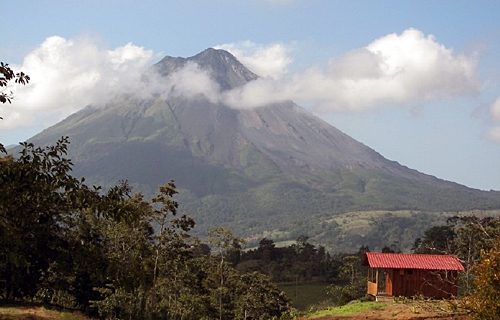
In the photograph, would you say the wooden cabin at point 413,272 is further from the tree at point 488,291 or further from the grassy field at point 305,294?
the grassy field at point 305,294

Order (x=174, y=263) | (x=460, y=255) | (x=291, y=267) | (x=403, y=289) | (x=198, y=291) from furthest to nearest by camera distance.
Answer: (x=291, y=267) < (x=460, y=255) < (x=198, y=291) < (x=174, y=263) < (x=403, y=289)

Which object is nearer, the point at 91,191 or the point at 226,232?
the point at 91,191

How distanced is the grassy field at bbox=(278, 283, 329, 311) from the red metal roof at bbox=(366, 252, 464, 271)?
27.0 metres

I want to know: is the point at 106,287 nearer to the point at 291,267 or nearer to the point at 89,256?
the point at 89,256

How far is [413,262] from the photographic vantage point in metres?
36.0

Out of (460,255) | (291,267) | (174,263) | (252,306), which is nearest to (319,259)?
(291,267)

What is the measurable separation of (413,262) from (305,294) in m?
35.6

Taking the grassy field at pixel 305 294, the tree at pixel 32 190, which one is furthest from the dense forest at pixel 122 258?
the grassy field at pixel 305 294

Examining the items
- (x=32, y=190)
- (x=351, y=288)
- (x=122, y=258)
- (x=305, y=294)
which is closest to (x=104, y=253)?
(x=32, y=190)

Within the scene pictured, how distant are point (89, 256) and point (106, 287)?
23705mm

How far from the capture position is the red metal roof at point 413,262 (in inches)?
1394

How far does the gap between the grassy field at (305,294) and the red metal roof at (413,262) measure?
27.0 m

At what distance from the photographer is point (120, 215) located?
7629 mm

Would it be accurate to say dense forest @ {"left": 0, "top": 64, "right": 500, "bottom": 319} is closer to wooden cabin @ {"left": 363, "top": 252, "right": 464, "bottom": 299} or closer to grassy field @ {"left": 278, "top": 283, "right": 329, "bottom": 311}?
wooden cabin @ {"left": 363, "top": 252, "right": 464, "bottom": 299}
